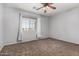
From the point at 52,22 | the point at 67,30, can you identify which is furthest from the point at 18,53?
the point at 67,30

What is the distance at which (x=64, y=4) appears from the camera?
74.5 inches

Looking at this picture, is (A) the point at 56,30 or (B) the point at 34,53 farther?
(A) the point at 56,30

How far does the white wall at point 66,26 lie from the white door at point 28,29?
0.35 metres

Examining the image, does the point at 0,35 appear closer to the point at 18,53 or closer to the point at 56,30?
the point at 18,53

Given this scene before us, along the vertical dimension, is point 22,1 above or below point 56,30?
above

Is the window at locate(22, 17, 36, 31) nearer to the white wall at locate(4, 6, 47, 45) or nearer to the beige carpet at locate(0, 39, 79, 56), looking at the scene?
the white wall at locate(4, 6, 47, 45)

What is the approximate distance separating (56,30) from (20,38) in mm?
752

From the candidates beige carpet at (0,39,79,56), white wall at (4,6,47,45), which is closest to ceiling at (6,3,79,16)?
white wall at (4,6,47,45)

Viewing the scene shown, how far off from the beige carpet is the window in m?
0.30

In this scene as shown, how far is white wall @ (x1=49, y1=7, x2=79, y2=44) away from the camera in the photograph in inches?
75.3

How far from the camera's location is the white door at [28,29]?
198 centimetres

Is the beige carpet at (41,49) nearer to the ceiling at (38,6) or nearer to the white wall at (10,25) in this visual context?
the white wall at (10,25)

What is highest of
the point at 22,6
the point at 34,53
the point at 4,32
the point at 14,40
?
the point at 22,6

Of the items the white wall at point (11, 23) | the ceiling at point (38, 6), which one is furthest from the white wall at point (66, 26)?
the white wall at point (11, 23)
